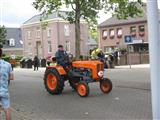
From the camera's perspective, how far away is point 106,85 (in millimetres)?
17891

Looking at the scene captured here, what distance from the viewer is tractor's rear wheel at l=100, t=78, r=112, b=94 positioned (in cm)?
1770

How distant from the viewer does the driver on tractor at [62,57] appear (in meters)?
17.8

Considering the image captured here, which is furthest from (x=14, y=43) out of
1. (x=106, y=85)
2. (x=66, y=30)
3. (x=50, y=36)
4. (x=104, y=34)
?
(x=106, y=85)

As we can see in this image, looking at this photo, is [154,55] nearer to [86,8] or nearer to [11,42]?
[86,8]

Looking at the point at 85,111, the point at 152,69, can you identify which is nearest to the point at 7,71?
the point at 152,69

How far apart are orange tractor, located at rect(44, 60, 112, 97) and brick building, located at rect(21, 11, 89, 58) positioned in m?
66.8

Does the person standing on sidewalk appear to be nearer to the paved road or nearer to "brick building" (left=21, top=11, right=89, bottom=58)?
the paved road

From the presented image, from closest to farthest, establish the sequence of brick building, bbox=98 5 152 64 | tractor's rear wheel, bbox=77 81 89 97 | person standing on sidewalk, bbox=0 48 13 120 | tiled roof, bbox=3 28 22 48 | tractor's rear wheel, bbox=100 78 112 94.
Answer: person standing on sidewalk, bbox=0 48 13 120 < tractor's rear wheel, bbox=77 81 89 97 < tractor's rear wheel, bbox=100 78 112 94 < brick building, bbox=98 5 152 64 < tiled roof, bbox=3 28 22 48

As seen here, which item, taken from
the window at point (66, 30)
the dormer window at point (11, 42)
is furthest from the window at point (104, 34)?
the dormer window at point (11, 42)

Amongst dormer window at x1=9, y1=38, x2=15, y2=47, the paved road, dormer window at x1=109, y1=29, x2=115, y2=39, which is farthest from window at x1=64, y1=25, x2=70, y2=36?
the paved road

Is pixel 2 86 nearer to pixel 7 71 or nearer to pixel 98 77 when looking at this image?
pixel 7 71

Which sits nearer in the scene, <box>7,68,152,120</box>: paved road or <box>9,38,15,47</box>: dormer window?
<box>7,68,152,120</box>: paved road

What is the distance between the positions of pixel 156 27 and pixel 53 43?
80294 millimetres

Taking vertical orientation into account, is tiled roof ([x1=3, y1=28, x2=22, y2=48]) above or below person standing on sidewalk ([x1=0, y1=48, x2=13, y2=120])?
above
